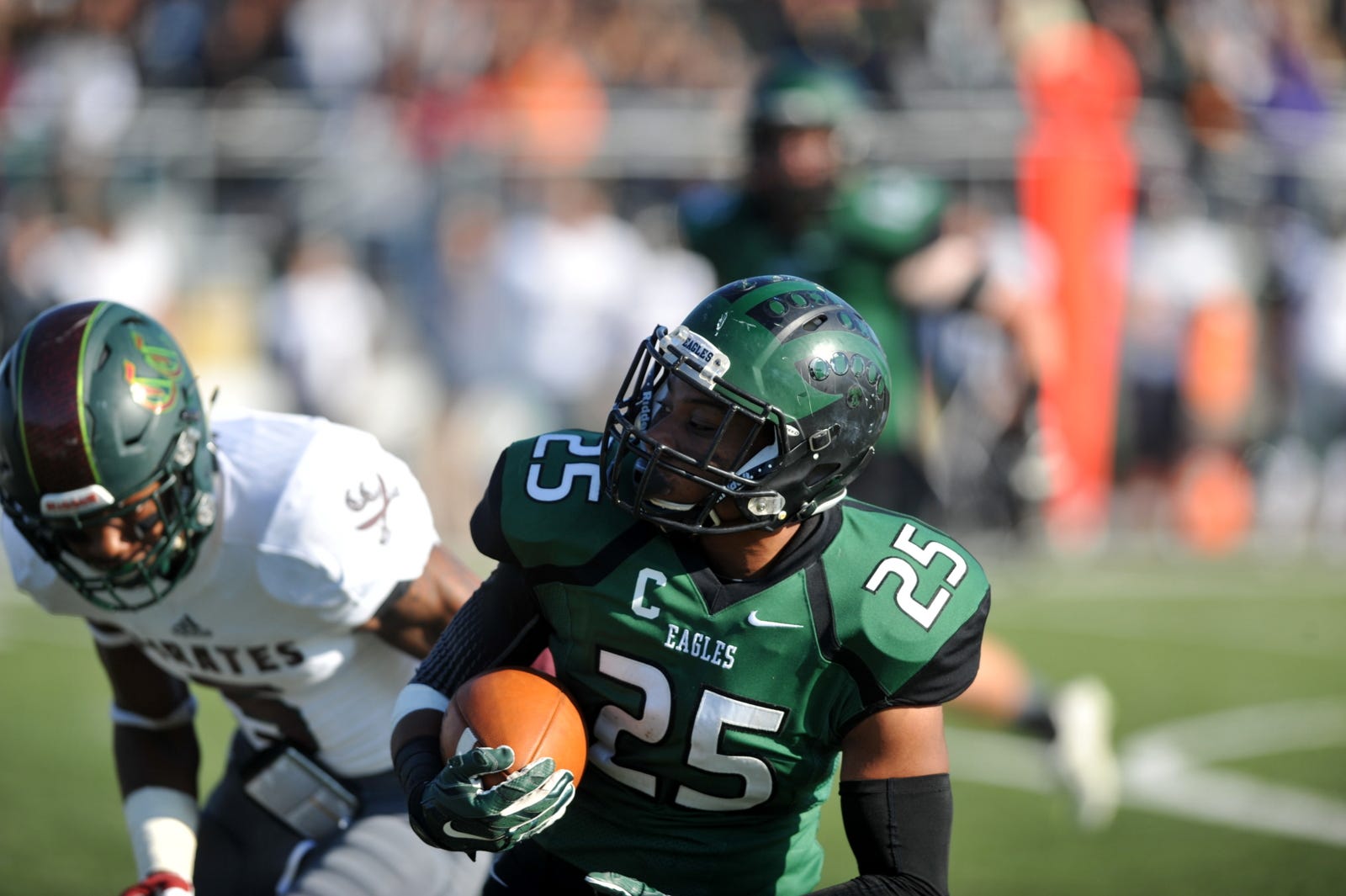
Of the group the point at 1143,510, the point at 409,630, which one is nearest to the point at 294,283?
the point at 1143,510

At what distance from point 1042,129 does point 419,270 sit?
430cm

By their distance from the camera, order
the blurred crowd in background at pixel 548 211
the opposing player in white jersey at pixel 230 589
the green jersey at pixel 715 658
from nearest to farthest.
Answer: the green jersey at pixel 715 658, the opposing player in white jersey at pixel 230 589, the blurred crowd in background at pixel 548 211

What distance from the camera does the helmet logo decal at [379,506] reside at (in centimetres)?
314

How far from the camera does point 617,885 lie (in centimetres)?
261

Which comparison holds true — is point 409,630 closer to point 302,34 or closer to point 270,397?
point 270,397

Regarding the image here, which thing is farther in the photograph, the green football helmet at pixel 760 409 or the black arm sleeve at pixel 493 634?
the black arm sleeve at pixel 493 634

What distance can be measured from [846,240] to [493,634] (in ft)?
10.6

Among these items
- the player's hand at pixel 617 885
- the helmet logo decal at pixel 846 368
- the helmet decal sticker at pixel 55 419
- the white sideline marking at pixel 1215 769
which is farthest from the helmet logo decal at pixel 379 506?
the white sideline marking at pixel 1215 769

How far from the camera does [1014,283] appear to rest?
30.1 ft

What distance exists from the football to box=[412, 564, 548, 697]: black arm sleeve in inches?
4.0

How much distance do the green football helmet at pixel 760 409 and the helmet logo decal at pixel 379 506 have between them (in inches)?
23.1

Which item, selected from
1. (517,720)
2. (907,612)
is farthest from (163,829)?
(907,612)

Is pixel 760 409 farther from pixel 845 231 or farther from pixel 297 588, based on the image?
pixel 845 231

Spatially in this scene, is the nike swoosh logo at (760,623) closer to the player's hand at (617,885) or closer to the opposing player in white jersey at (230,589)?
the player's hand at (617,885)
